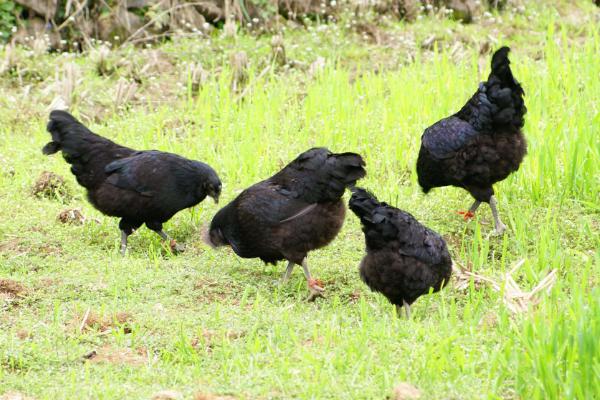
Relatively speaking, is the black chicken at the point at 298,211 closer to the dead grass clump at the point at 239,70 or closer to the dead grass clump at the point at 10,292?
the dead grass clump at the point at 10,292

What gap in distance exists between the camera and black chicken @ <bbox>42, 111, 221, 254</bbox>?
686 centimetres

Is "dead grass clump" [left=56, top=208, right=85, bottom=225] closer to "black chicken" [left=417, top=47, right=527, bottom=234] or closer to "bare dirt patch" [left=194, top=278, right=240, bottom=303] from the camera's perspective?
"bare dirt patch" [left=194, top=278, right=240, bottom=303]

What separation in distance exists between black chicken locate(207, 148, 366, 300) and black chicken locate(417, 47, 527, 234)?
1.10 metres

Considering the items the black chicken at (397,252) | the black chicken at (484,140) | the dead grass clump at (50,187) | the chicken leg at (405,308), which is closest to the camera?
the black chicken at (397,252)

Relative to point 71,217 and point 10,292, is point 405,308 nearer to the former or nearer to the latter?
point 10,292

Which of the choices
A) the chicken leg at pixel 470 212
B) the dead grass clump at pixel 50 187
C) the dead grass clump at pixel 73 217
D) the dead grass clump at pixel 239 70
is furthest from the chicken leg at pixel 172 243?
the dead grass clump at pixel 239 70

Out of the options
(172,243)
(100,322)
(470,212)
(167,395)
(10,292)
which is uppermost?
(167,395)

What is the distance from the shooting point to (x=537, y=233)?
22.4 ft

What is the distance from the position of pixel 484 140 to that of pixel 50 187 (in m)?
4.08

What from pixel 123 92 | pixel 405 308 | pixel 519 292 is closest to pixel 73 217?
pixel 123 92

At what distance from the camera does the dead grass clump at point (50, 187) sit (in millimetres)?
8133

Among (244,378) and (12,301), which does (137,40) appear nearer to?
(12,301)

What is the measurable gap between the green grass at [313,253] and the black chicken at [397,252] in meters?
0.23

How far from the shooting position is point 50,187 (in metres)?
8.17
